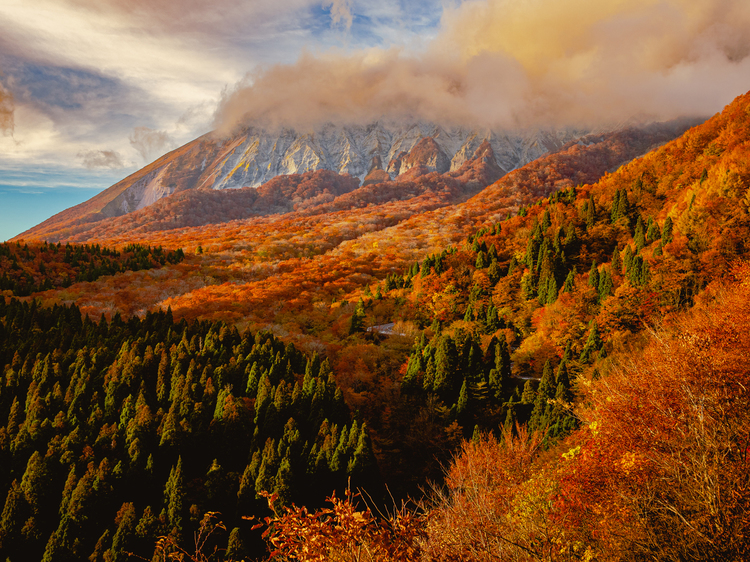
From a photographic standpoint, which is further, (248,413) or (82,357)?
(82,357)

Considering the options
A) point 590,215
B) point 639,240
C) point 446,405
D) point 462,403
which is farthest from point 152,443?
point 590,215

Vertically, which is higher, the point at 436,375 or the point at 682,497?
the point at 682,497

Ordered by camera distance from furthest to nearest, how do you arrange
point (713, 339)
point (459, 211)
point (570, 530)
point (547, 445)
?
1. point (459, 211)
2. point (547, 445)
3. point (713, 339)
4. point (570, 530)

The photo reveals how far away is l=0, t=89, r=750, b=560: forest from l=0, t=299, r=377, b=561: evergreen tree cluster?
0.17 m

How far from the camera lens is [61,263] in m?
106

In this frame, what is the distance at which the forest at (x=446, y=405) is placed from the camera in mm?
12586

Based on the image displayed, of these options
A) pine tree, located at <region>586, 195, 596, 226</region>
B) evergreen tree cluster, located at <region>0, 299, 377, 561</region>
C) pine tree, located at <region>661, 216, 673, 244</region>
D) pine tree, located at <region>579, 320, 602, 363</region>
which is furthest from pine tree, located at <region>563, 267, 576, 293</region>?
evergreen tree cluster, located at <region>0, 299, 377, 561</region>

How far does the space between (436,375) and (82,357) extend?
122 ft

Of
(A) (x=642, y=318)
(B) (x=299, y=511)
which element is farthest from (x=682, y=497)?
(A) (x=642, y=318)

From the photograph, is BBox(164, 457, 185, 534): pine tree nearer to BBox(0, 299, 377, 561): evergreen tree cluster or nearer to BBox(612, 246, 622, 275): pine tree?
BBox(0, 299, 377, 561): evergreen tree cluster

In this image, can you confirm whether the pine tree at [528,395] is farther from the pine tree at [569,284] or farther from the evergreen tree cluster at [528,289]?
the pine tree at [569,284]

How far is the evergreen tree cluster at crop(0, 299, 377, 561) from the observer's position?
27297mm

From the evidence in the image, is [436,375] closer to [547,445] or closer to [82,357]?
[547,445]

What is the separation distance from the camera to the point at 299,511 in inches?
383
